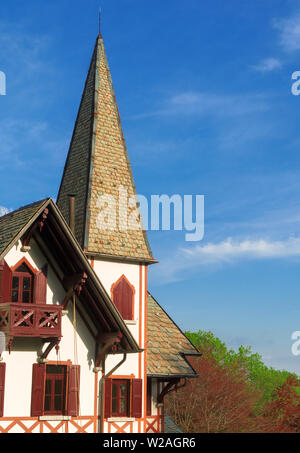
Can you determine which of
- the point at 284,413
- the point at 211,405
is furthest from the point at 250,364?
the point at 211,405

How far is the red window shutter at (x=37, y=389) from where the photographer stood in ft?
66.9

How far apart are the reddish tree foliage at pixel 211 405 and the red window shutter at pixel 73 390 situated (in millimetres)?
22501

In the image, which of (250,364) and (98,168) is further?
(250,364)

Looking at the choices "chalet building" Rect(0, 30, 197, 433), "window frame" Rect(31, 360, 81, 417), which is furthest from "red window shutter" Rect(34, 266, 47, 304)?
"window frame" Rect(31, 360, 81, 417)

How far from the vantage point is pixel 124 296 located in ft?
86.0

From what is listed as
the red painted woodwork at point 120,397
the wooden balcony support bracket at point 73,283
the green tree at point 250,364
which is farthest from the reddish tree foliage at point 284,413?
the wooden balcony support bracket at point 73,283

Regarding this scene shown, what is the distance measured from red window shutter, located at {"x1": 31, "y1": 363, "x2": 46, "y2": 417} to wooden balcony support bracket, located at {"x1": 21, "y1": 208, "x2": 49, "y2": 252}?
408 cm

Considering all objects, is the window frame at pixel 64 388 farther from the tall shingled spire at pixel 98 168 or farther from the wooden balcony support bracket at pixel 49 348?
the tall shingled spire at pixel 98 168

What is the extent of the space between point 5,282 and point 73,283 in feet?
7.66

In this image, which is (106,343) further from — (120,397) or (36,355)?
(120,397)

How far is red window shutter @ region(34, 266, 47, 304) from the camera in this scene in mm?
→ 21308

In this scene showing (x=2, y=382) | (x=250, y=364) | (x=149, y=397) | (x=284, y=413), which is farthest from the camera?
(x=250, y=364)

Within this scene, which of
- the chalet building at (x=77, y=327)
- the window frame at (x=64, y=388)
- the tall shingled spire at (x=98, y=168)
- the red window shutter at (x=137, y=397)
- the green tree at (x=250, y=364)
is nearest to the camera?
the chalet building at (x=77, y=327)
